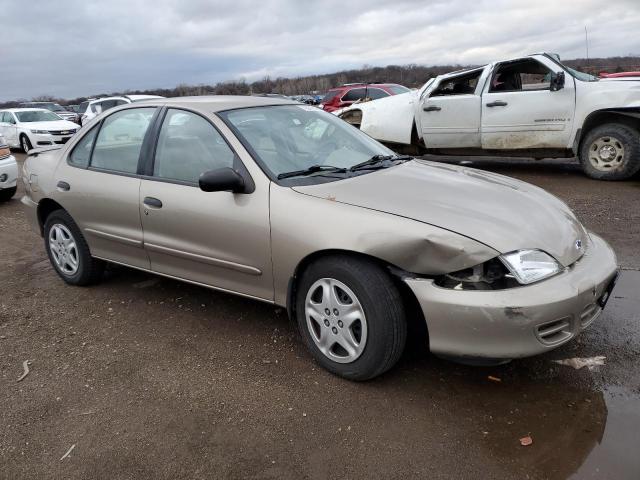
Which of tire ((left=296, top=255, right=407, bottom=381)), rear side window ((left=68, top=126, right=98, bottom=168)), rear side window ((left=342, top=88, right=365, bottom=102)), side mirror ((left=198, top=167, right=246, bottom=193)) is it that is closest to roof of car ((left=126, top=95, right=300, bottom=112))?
rear side window ((left=68, top=126, right=98, bottom=168))

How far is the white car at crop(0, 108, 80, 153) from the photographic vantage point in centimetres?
1564

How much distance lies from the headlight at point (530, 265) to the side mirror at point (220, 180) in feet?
5.04

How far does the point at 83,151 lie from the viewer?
4.36 metres

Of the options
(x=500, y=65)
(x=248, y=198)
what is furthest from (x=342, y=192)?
(x=500, y=65)

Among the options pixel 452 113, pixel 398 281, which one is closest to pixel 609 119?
pixel 452 113

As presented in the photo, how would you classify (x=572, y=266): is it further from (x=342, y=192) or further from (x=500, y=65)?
(x=500, y=65)

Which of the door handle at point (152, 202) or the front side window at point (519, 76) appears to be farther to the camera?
the front side window at point (519, 76)

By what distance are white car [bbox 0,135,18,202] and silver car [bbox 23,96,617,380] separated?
196 inches

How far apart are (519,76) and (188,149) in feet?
21.3

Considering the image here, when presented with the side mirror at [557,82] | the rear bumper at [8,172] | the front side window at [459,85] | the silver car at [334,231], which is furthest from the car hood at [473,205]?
the rear bumper at [8,172]

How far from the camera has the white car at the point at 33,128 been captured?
51.3 ft

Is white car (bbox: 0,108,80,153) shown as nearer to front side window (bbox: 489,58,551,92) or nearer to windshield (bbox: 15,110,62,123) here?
windshield (bbox: 15,110,62,123)

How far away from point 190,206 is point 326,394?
1.47 m

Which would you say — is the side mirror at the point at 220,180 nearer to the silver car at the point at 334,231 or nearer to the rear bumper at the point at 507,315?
the silver car at the point at 334,231
